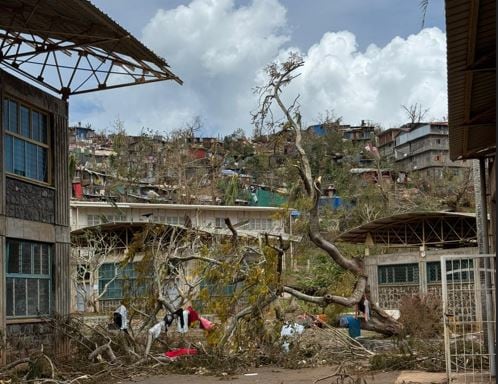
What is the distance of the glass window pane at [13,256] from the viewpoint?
Answer: 15364 millimetres

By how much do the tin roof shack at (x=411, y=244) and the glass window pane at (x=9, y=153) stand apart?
14.9 meters

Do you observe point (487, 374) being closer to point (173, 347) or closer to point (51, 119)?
point (173, 347)

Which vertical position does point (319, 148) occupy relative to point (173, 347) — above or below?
above

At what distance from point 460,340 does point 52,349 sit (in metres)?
9.02

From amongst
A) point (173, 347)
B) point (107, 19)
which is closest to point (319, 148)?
point (173, 347)

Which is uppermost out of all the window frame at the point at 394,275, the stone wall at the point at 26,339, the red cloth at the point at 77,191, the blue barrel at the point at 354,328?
the red cloth at the point at 77,191

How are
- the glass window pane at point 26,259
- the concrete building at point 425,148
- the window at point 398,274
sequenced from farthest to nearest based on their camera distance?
the concrete building at point 425,148 < the window at point 398,274 < the glass window pane at point 26,259

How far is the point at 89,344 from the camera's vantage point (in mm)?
16594

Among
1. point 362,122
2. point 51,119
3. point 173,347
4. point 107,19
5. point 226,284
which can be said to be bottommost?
point 173,347

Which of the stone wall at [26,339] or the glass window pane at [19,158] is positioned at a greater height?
the glass window pane at [19,158]

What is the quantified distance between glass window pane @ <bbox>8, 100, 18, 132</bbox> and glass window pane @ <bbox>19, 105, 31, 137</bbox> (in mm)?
272

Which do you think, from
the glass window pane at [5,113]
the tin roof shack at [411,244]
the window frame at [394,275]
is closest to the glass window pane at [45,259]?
the glass window pane at [5,113]

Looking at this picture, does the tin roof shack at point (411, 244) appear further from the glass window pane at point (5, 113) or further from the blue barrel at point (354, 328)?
the glass window pane at point (5, 113)

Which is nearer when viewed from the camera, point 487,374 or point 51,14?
point 487,374
